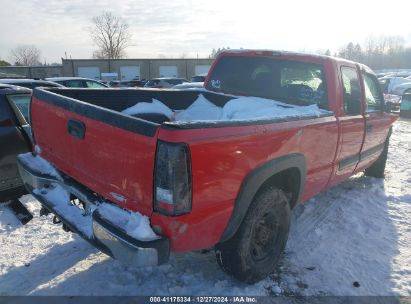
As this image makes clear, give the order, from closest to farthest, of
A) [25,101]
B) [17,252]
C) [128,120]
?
1. [128,120]
2. [17,252]
3. [25,101]

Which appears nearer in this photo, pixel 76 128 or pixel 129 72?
pixel 76 128

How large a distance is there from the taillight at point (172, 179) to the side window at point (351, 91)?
255 centimetres


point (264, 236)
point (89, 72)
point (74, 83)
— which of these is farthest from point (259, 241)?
point (89, 72)

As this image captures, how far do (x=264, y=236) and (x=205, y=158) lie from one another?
1295 mm

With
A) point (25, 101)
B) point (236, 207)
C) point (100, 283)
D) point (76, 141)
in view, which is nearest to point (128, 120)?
point (76, 141)

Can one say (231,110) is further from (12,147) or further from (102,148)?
(12,147)

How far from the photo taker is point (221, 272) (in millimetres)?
3424

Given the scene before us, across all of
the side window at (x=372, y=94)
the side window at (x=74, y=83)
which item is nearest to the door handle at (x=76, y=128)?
the side window at (x=372, y=94)

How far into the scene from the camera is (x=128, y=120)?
2404mm

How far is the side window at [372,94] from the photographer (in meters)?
4.98

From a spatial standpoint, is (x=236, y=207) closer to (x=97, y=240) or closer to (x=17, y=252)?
(x=97, y=240)

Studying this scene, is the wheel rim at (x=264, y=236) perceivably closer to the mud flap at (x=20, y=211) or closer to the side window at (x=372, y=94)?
the side window at (x=372, y=94)

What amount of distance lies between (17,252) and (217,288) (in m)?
2.00

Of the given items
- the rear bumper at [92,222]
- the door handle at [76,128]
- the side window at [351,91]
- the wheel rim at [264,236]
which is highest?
the side window at [351,91]
